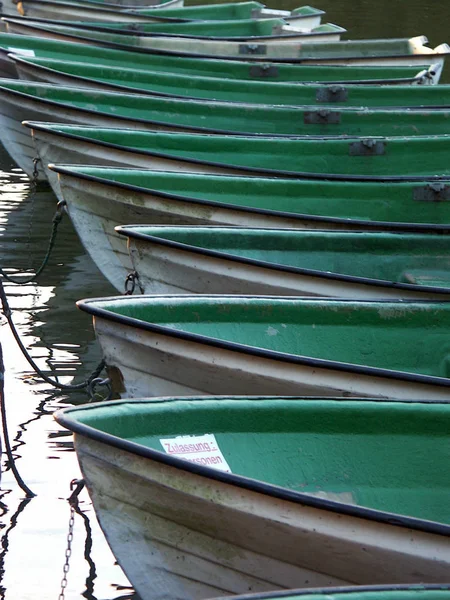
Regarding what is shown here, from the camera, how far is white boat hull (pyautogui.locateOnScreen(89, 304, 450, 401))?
13.8 ft

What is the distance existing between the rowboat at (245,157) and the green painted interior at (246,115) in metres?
0.73

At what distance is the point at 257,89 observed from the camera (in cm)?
951

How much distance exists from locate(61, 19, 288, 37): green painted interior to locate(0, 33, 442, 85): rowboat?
5.68 ft

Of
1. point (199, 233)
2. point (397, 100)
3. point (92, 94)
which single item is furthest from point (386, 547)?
point (397, 100)

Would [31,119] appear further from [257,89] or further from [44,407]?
[44,407]

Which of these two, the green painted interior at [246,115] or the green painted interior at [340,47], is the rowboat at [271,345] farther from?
the green painted interior at [340,47]

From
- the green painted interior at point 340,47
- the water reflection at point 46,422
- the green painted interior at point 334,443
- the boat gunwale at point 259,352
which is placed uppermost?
the green painted interior at point 340,47

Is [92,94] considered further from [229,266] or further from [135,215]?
[229,266]

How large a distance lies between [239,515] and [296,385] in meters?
1.19

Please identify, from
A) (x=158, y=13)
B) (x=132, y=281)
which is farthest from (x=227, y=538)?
(x=158, y=13)

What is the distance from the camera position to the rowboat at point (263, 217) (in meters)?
5.23

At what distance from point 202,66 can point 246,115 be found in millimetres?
1915

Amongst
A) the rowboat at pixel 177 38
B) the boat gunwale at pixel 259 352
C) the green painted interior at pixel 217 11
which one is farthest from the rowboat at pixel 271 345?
the green painted interior at pixel 217 11

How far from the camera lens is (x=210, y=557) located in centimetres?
327
